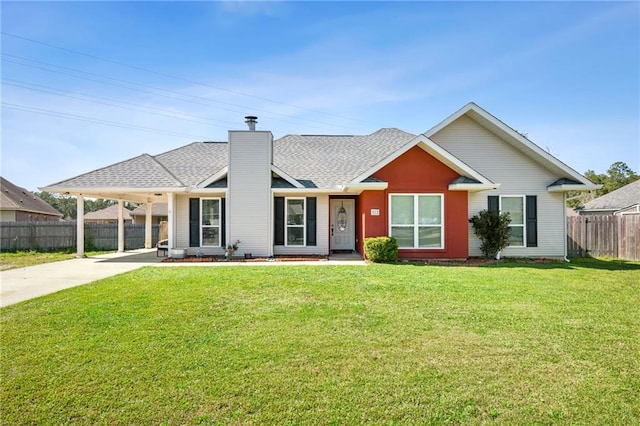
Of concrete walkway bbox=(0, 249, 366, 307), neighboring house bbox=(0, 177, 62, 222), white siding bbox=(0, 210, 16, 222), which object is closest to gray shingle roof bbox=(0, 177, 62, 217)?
neighboring house bbox=(0, 177, 62, 222)

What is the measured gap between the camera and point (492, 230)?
13.3 metres

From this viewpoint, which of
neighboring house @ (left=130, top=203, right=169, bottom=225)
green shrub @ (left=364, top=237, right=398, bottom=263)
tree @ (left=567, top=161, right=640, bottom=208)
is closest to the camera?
green shrub @ (left=364, top=237, right=398, bottom=263)

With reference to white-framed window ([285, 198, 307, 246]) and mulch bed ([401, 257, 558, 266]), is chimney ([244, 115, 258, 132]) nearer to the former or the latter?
white-framed window ([285, 198, 307, 246])

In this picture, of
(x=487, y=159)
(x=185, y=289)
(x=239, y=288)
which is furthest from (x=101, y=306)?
(x=487, y=159)

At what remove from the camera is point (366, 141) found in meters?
18.8

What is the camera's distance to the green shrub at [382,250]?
1217 centimetres

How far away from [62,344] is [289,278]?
5141mm

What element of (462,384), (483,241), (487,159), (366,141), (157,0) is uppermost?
(157,0)

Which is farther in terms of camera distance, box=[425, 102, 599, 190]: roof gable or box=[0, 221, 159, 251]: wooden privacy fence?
box=[0, 221, 159, 251]: wooden privacy fence

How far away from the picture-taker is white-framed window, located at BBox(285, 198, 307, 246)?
14828 millimetres

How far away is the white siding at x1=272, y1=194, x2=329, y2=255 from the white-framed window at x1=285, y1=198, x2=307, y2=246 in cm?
26

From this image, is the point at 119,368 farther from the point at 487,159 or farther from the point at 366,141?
the point at 366,141

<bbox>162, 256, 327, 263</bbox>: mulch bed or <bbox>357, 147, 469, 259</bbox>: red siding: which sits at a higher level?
<bbox>357, 147, 469, 259</bbox>: red siding

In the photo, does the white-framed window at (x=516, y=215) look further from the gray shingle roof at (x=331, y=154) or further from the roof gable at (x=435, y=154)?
the gray shingle roof at (x=331, y=154)
